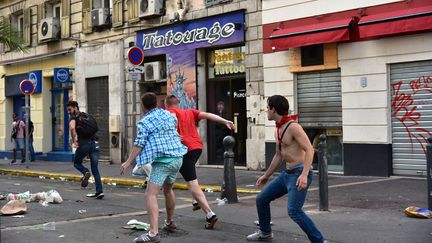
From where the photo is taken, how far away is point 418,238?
6.55 metres

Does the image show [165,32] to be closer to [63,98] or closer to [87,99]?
[87,99]

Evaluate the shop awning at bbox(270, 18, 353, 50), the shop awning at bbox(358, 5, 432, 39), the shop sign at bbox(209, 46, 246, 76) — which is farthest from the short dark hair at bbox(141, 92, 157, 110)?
the shop sign at bbox(209, 46, 246, 76)

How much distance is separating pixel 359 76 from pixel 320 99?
128 cm

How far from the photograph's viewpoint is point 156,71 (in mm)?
17562

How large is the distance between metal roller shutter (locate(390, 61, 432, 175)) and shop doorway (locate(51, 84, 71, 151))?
1378 centimetres

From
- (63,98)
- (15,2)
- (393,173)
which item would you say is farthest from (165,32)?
(15,2)

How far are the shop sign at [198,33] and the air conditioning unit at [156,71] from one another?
0.54 metres

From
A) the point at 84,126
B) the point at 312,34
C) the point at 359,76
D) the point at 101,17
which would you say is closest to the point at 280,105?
the point at 84,126

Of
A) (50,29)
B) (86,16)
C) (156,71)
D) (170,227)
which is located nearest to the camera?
(170,227)

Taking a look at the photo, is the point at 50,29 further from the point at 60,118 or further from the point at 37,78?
the point at 60,118

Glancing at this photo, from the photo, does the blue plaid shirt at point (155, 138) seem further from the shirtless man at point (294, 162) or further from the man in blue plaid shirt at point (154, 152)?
the shirtless man at point (294, 162)

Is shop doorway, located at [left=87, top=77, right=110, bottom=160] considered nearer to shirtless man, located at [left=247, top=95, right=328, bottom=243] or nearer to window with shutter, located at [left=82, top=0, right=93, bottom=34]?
window with shutter, located at [left=82, top=0, right=93, bottom=34]

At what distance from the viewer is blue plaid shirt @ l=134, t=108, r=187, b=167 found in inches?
257

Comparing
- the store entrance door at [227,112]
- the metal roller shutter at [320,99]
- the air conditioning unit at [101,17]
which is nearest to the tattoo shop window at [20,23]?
the air conditioning unit at [101,17]
